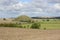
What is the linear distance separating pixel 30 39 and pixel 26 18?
228 feet

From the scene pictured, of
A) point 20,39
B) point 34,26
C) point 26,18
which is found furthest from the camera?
point 26,18

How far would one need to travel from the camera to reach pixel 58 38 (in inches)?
1411

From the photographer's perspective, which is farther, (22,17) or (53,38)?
(22,17)

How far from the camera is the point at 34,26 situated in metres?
58.9

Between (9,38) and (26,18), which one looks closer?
(9,38)

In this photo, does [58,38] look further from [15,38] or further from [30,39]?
[15,38]

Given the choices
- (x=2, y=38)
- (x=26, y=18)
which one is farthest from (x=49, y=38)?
(x=26, y=18)

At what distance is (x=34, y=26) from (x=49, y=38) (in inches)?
913

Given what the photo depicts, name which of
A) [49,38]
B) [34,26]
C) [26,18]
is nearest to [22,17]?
[26,18]

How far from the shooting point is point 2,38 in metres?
34.7

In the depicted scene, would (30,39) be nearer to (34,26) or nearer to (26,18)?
(34,26)

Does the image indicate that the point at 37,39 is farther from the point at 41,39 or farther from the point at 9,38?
the point at 9,38

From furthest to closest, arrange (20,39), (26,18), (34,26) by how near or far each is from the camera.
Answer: (26,18)
(34,26)
(20,39)

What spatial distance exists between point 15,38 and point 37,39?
3.76 m
